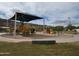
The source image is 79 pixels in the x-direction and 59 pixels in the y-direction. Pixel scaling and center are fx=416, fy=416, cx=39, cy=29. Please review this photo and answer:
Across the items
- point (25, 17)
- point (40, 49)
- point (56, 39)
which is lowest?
point (40, 49)

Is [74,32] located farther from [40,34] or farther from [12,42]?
[12,42]

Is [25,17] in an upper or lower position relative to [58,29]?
upper

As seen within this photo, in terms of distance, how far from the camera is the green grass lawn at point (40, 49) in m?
5.51

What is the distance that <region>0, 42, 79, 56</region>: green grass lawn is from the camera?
18.1 ft

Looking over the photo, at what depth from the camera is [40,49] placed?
18.1 ft

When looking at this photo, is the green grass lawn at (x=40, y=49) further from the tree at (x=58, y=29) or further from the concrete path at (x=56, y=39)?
the tree at (x=58, y=29)

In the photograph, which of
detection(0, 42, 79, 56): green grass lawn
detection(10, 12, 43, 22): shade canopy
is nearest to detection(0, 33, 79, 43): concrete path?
detection(0, 42, 79, 56): green grass lawn

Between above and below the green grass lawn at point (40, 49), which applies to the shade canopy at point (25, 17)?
above

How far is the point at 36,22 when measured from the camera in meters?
5.56

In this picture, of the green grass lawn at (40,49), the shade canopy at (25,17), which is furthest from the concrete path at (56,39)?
the shade canopy at (25,17)

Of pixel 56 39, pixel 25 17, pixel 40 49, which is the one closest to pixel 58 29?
pixel 56 39

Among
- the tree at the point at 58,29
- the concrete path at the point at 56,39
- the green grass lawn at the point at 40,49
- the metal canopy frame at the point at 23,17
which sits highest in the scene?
the metal canopy frame at the point at 23,17

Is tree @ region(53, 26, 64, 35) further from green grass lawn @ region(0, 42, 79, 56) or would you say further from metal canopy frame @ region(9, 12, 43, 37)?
metal canopy frame @ region(9, 12, 43, 37)

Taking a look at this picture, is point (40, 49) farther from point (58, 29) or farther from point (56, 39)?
point (58, 29)
